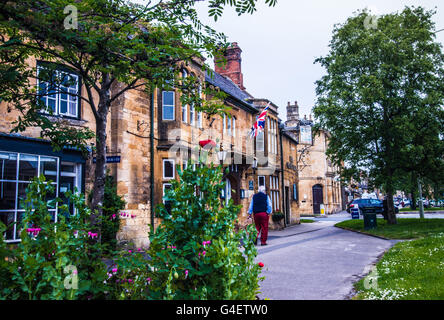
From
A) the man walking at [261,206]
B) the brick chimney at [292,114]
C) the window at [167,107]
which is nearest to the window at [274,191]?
the window at [167,107]

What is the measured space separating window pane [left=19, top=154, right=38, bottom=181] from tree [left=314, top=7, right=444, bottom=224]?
15.1m

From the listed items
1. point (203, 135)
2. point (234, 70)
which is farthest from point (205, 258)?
point (234, 70)

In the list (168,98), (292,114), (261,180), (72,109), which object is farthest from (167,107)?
(292,114)

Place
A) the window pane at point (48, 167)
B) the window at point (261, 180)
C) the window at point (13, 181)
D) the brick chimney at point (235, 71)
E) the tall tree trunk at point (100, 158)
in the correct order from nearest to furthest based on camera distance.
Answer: the tall tree trunk at point (100, 158)
the window at point (13, 181)
the window pane at point (48, 167)
the window at point (261, 180)
the brick chimney at point (235, 71)

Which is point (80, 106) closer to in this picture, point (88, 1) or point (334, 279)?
point (88, 1)

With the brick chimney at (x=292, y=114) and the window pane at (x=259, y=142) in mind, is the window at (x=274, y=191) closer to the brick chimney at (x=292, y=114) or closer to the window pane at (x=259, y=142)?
the window pane at (x=259, y=142)

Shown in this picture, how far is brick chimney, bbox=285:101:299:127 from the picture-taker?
4947 centimetres

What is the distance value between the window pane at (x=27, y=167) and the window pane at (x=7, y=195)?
1.16ft

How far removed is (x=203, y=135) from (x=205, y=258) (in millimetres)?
13750

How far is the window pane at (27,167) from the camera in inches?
377

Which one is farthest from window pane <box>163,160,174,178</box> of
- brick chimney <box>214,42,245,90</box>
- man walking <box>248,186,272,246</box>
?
brick chimney <box>214,42,245,90</box>

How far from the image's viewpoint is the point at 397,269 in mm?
7176

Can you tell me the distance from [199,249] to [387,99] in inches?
739

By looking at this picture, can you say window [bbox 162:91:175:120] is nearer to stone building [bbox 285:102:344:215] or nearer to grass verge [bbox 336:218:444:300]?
grass verge [bbox 336:218:444:300]
